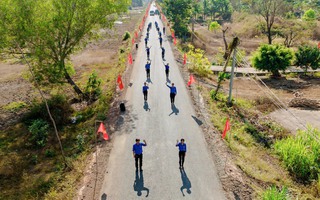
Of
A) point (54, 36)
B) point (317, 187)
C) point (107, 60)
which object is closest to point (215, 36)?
point (107, 60)

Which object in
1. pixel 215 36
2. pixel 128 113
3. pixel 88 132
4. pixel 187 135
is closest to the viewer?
pixel 187 135

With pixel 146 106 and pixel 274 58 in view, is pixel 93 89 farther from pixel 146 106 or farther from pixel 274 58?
pixel 274 58

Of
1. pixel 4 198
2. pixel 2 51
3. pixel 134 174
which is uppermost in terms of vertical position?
pixel 2 51

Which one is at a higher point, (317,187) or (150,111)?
(150,111)

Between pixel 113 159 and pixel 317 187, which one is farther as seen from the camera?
pixel 113 159

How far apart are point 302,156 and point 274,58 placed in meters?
17.7

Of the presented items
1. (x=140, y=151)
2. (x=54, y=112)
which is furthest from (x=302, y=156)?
(x=54, y=112)

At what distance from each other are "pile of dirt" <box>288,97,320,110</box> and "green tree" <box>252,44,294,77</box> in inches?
307

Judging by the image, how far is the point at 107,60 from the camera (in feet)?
125

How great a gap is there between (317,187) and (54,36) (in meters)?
19.7

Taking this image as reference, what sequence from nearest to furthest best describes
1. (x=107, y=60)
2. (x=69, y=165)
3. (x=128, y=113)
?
(x=69, y=165) → (x=128, y=113) → (x=107, y=60)

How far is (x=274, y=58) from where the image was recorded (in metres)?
27.3

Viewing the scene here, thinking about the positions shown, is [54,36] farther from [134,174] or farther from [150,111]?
[134,174]

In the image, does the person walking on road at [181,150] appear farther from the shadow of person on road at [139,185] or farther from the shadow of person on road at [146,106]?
the shadow of person on road at [146,106]
